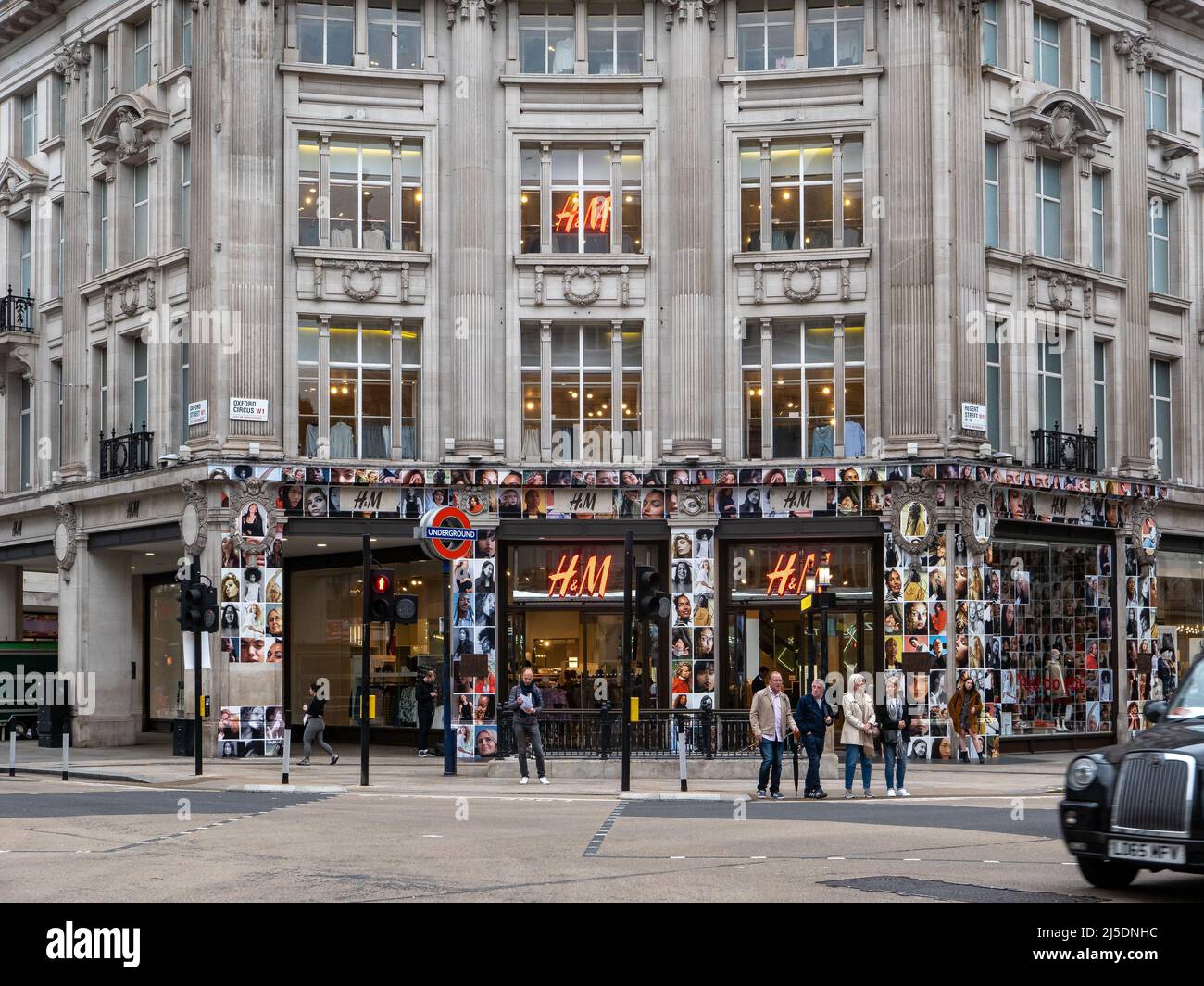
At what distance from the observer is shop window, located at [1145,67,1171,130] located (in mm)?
44156

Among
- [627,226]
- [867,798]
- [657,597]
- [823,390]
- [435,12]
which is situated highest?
[435,12]

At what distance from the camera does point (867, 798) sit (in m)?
25.7

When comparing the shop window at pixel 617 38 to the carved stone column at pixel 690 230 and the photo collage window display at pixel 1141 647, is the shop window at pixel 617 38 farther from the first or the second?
the photo collage window display at pixel 1141 647

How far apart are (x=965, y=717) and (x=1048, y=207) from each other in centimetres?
1237

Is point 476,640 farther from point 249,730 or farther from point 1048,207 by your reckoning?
point 1048,207

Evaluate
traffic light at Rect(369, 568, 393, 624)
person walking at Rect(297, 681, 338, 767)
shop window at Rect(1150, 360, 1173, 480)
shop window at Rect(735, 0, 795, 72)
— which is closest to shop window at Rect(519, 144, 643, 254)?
shop window at Rect(735, 0, 795, 72)

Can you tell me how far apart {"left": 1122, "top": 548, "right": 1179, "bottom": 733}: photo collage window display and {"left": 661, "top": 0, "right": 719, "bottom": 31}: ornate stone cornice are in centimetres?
1583

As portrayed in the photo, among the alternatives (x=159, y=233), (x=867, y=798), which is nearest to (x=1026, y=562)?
(x=867, y=798)

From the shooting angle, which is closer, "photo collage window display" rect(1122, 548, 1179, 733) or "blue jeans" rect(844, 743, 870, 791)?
"blue jeans" rect(844, 743, 870, 791)

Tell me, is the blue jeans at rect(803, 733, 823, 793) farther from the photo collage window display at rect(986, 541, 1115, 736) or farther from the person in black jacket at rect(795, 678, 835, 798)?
the photo collage window display at rect(986, 541, 1115, 736)

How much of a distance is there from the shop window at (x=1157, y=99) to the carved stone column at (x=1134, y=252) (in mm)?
1349
